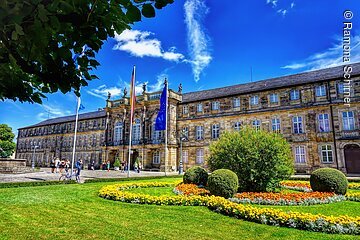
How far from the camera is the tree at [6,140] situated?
202 ft

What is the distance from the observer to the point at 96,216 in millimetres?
8141

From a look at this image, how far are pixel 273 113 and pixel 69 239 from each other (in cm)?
3012

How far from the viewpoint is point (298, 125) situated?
30.0 metres

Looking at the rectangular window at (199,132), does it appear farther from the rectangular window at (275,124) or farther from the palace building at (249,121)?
the rectangular window at (275,124)

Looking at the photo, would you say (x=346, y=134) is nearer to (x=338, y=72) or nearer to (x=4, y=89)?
(x=338, y=72)

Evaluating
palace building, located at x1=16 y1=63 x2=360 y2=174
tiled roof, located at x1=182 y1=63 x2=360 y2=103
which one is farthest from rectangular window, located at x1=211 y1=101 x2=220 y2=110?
tiled roof, located at x1=182 y1=63 x2=360 y2=103

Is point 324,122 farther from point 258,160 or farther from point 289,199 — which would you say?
point 289,199

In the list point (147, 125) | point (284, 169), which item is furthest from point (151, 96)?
point (284, 169)

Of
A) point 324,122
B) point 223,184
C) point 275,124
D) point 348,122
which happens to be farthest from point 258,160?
point 275,124

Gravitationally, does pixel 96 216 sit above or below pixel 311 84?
below

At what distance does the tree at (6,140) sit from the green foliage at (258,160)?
6637 cm

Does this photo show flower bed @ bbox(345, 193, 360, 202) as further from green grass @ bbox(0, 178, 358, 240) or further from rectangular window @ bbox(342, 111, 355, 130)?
rectangular window @ bbox(342, 111, 355, 130)

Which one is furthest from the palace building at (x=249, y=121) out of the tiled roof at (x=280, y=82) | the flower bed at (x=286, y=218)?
the flower bed at (x=286, y=218)

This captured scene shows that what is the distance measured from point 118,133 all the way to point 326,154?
33.0 metres
